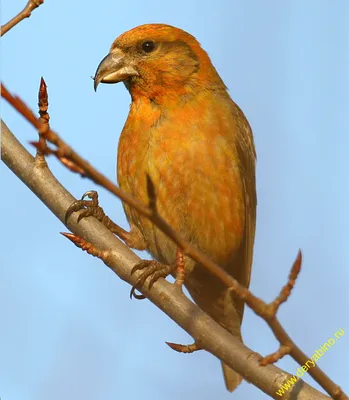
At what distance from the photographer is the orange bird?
195 inches

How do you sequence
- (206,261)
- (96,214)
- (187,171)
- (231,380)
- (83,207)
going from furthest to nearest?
(231,380), (187,171), (96,214), (83,207), (206,261)

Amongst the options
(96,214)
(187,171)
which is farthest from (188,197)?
(96,214)

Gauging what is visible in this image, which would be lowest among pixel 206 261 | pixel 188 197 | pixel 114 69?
pixel 206 261

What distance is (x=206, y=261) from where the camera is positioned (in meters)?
2.31

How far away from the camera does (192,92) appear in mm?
5332

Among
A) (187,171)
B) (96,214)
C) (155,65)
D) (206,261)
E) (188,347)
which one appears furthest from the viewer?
(155,65)

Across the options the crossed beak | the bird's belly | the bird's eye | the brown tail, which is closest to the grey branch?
the bird's belly

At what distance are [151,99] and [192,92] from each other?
12.5 inches

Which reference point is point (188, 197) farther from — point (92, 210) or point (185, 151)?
point (92, 210)

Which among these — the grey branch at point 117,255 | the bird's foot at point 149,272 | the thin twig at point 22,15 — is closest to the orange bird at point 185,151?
the bird's foot at point 149,272

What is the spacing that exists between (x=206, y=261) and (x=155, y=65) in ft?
10.6

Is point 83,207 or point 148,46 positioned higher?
point 148,46

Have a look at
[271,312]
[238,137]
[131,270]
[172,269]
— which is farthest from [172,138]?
[271,312]

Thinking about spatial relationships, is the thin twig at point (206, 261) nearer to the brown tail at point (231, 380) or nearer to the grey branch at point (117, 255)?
the grey branch at point (117, 255)
